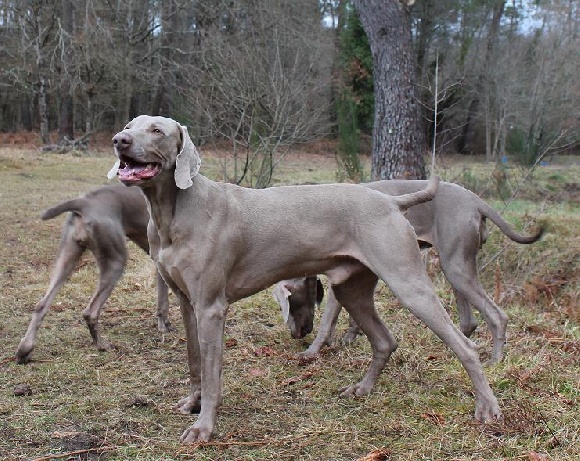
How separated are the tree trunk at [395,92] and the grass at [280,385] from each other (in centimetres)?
124

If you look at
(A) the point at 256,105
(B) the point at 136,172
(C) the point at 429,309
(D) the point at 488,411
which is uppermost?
(A) the point at 256,105

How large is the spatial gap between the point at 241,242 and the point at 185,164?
50cm

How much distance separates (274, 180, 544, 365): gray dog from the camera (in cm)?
503

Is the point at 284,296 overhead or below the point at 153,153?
below

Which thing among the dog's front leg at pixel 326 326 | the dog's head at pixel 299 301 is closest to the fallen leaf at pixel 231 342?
the dog's head at pixel 299 301

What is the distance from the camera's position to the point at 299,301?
5133 millimetres

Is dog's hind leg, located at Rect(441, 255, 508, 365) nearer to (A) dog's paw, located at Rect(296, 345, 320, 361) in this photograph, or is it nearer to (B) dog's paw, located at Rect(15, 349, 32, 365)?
(A) dog's paw, located at Rect(296, 345, 320, 361)

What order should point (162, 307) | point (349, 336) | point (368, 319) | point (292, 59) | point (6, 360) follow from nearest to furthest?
point (368, 319), point (6, 360), point (349, 336), point (162, 307), point (292, 59)

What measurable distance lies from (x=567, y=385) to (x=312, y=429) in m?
1.62

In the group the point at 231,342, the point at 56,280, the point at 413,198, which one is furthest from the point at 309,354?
the point at 56,280

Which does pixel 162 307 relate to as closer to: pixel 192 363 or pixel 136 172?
pixel 192 363

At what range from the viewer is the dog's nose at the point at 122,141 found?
3.24 metres

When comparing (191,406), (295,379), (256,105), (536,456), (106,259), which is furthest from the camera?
(256,105)

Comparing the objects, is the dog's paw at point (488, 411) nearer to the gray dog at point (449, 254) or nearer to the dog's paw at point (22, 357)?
the gray dog at point (449, 254)
